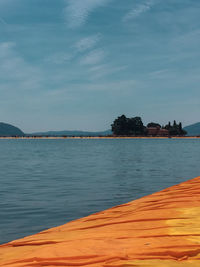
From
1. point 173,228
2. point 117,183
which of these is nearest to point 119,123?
point 117,183

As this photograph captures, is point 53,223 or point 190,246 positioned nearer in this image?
point 190,246

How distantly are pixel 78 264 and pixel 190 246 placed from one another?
100cm

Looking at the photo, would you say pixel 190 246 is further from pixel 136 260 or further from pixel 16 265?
pixel 16 265

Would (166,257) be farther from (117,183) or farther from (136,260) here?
(117,183)

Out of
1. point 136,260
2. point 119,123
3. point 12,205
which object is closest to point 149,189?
point 12,205

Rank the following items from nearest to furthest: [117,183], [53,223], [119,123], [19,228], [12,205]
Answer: [19,228]
[53,223]
[12,205]
[117,183]
[119,123]

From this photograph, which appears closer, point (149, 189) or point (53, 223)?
point (53, 223)

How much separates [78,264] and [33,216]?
743cm

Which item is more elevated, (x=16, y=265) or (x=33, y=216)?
(x=16, y=265)

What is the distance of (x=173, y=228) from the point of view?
3.59m

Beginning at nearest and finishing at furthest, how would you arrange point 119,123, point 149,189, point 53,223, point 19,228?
point 19,228 → point 53,223 → point 149,189 → point 119,123

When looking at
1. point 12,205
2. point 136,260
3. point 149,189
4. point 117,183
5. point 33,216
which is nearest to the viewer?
point 136,260

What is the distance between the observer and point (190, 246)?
288 cm

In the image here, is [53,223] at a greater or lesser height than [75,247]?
lesser
